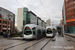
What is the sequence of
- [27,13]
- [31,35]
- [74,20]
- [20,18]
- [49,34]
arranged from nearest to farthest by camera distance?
[31,35] → [49,34] → [74,20] → [27,13] → [20,18]

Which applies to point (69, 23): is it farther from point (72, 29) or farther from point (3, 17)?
point (3, 17)

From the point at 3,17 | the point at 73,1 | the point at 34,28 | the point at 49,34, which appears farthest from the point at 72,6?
the point at 3,17

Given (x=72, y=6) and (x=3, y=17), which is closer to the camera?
(x=72, y=6)

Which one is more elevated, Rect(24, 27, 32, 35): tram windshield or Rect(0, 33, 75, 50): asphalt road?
Rect(24, 27, 32, 35): tram windshield

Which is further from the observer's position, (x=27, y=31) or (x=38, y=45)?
(x=27, y=31)

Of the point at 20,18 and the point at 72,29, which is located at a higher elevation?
the point at 20,18

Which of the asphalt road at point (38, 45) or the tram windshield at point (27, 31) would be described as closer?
the asphalt road at point (38, 45)

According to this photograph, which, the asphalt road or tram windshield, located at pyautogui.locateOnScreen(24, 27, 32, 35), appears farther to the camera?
tram windshield, located at pyautogui.locateOnScreen(24, 27, 32, 35)

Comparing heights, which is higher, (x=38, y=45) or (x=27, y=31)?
(x=27, y=31)

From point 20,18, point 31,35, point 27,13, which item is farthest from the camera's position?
point 20,18

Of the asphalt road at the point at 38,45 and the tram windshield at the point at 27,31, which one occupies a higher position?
the tram windshield at the point at 27,31

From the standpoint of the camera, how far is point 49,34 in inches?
989

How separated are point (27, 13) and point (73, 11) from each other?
1634 inches

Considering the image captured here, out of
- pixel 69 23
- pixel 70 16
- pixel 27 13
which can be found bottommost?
pixel 69 23
